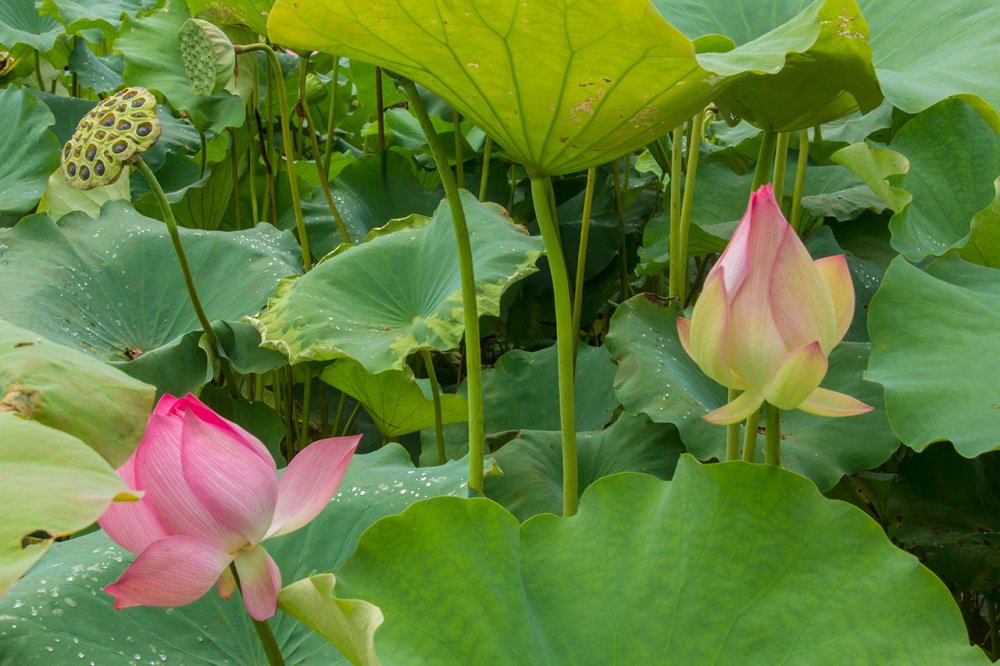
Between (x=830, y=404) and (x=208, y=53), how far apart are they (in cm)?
88

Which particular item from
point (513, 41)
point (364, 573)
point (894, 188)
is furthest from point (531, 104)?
point (894, 188)

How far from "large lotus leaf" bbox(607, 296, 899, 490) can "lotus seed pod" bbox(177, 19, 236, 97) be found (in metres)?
0.53

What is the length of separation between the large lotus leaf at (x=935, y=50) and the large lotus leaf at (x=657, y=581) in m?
0.27

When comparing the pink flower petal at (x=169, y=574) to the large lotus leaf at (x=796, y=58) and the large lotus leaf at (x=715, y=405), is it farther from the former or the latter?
the large lotus leaf at (x=715, y=405)

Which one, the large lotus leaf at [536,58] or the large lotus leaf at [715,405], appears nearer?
the large lotus leaf at [536,58]

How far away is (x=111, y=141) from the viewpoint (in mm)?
934

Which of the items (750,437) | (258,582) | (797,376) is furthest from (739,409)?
(258,582)

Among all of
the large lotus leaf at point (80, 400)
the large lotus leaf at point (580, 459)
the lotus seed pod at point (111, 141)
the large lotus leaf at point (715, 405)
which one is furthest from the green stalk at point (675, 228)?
the large lotus leaf at point (80, 400)

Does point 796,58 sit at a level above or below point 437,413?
above

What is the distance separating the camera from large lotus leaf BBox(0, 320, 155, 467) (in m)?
0.39

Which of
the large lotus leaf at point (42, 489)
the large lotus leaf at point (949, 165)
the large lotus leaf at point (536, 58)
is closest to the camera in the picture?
the large lotus leaf at point (42, 489)

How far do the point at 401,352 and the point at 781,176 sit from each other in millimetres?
388

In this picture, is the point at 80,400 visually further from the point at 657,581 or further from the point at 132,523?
the point at 657,581

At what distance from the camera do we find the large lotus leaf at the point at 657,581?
21.1 inches
